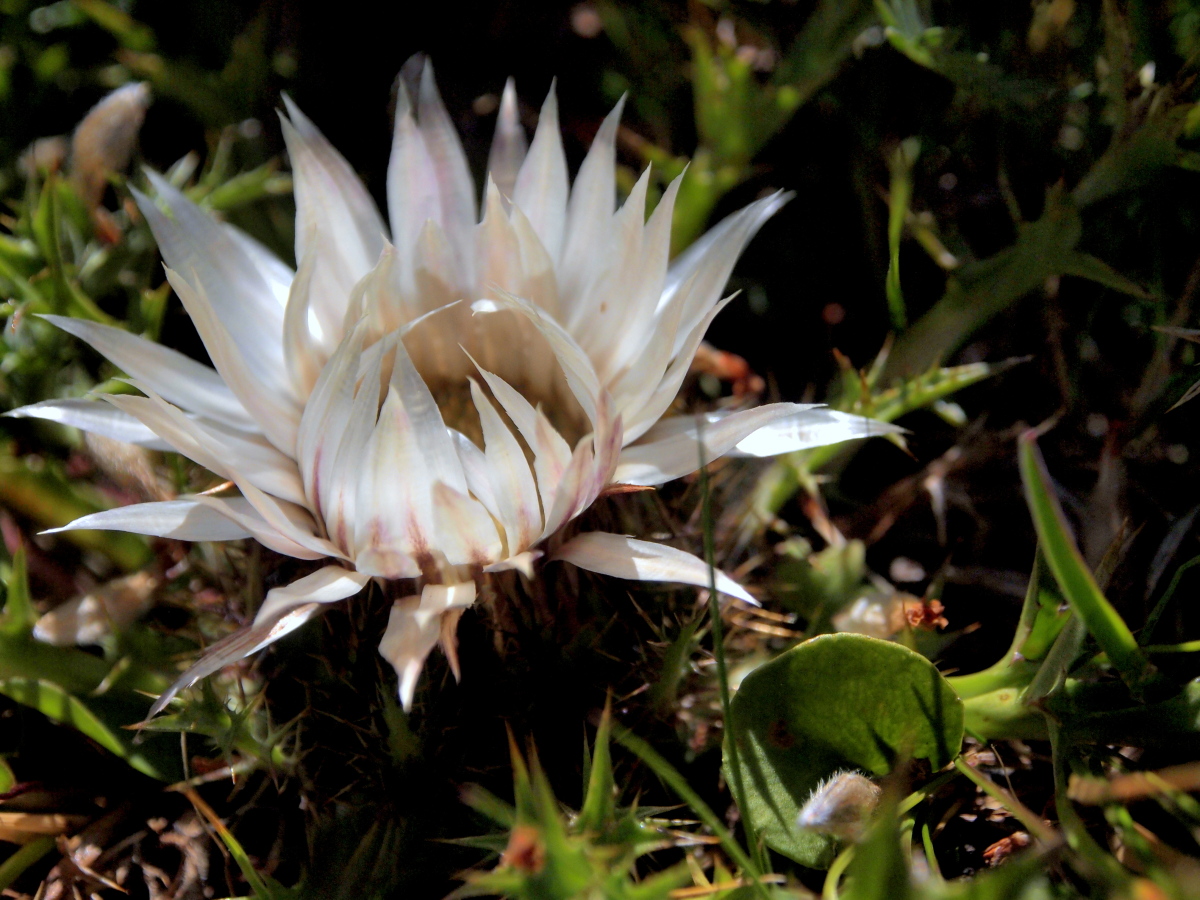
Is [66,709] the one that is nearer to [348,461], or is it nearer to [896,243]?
[348,461]

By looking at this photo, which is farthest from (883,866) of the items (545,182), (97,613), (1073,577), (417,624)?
(97,613)

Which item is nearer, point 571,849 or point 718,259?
point 571,849

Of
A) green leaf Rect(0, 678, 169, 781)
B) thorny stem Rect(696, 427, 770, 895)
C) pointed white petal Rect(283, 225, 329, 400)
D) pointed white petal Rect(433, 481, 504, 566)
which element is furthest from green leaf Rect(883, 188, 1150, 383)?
green leaf Rect(0, 678, 169, 781)

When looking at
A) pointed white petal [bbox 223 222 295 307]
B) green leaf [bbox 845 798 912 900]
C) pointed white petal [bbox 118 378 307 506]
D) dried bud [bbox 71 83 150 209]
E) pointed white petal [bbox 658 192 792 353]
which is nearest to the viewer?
green leaf [bbox 845 798 912 900]

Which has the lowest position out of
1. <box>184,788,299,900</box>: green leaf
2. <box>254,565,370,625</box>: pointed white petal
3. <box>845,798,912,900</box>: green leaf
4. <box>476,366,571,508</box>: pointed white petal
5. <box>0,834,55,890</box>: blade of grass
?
<box>0,834,55,890</box>: blade of grass

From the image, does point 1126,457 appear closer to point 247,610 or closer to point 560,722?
point 560,722

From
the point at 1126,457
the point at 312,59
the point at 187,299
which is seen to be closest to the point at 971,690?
the point at 1126,457

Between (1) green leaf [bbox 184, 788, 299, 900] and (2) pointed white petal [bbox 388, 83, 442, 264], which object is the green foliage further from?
(2) pointed white petal [bbox 388, 83, 442, 264]
